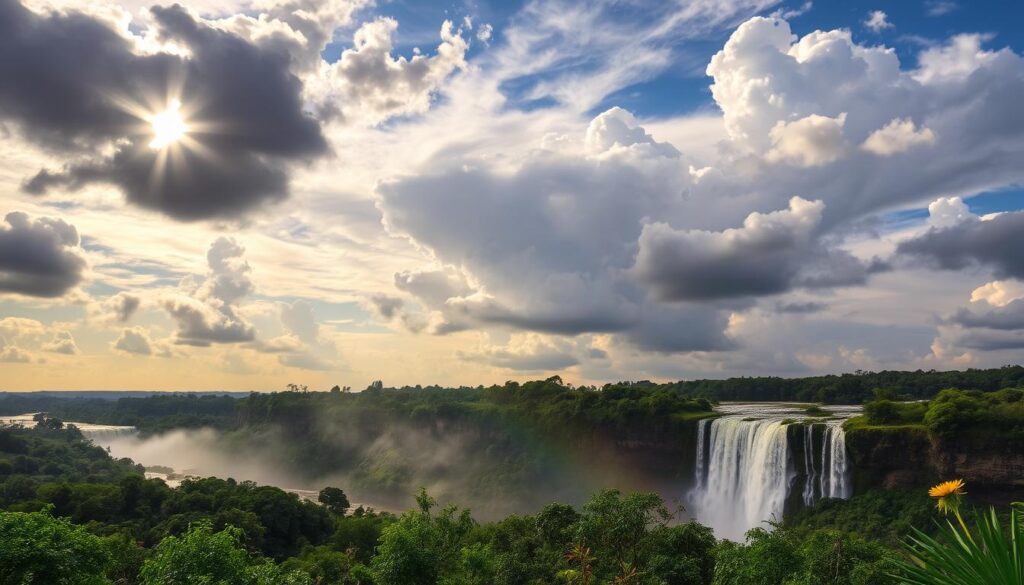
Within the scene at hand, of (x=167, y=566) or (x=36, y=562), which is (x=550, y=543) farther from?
(x=36, y=562)

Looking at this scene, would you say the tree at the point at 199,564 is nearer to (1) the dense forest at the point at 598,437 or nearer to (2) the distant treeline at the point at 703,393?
(1) the dense forest at the point at 598,437

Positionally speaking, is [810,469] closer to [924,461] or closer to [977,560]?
[924,461]

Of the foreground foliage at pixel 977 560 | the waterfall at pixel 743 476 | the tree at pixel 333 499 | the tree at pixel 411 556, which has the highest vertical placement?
the foreground foliage at pixel 977 560

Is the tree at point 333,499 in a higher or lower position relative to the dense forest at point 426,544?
lower

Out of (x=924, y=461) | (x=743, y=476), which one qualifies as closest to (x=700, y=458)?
(x=743, y=476)

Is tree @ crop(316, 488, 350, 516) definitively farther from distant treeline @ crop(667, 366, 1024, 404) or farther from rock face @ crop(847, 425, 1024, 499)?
distant treeline @ crop(667, 366, 1024, 404)

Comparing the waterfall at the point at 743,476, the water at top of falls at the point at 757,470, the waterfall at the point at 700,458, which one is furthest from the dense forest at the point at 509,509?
the waterfall at the point at 700,458

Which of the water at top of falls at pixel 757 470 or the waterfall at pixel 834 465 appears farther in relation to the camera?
the water at top of falls at pixel 757 470
